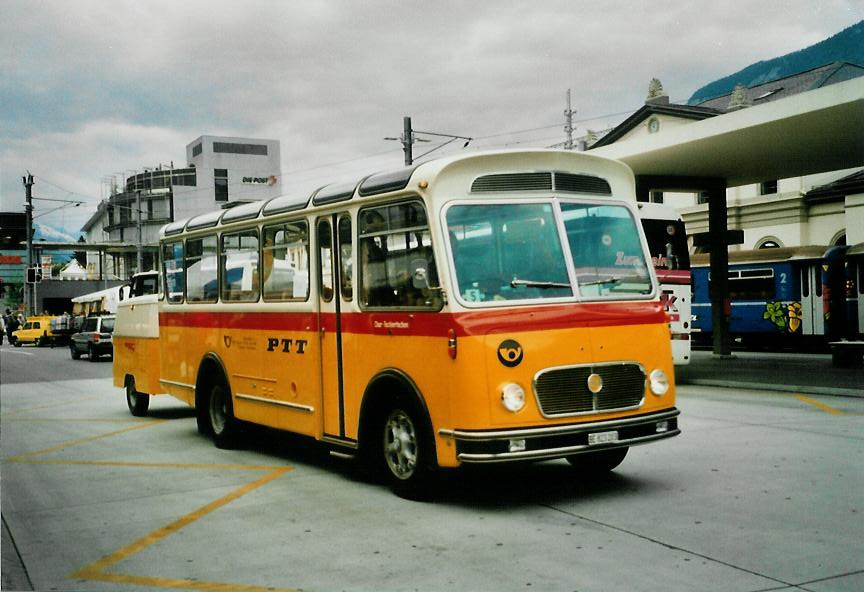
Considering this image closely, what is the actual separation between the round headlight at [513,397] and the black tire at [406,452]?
75cm

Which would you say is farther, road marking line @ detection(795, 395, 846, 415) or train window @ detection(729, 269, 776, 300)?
train window @ detection(729, 269, 776, 300)

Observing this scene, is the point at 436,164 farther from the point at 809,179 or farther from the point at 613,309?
the point at 809,179

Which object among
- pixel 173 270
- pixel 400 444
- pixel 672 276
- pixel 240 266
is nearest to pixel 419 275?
pixel 400 444

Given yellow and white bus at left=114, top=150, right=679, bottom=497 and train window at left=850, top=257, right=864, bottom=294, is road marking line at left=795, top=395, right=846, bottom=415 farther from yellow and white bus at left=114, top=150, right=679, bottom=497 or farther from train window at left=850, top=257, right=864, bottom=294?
train window at left=850, top=257, right=864, bottom=294

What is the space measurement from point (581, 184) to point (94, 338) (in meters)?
26.9

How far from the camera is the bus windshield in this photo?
23.4 ft

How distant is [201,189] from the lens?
1703 cm

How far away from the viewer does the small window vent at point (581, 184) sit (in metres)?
7.62

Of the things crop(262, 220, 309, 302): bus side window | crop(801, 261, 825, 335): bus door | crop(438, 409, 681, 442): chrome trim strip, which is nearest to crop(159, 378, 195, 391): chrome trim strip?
crop(262, 220, 309, 302): bus side window

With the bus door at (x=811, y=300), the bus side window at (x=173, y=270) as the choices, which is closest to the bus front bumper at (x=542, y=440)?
the bus side window at (x=173, y=270)

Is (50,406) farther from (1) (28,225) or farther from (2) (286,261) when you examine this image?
(1) (28,225)

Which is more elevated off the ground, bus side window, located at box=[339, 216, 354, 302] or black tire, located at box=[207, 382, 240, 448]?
bus side window, located at box=[339, 216, 354, 302]

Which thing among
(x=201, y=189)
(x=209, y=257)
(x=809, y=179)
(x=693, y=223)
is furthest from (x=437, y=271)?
(x=693, y=223)

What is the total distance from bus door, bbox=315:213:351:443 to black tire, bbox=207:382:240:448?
89.7 inches
